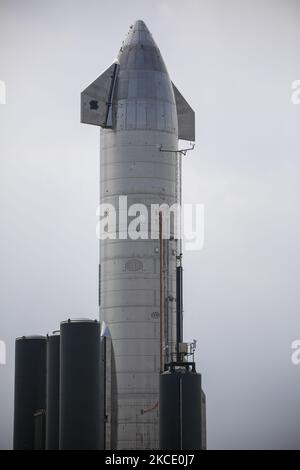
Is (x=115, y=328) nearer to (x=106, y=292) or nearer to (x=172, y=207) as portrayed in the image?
(x=106, y=292)

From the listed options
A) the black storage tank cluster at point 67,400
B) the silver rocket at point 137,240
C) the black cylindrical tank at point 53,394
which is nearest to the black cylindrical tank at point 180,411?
the black storage tank cluster at point 67,400

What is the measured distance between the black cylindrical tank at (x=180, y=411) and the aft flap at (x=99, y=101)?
871 inches

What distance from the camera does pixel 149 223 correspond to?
111438mm

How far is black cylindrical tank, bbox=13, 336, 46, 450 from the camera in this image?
357 feet

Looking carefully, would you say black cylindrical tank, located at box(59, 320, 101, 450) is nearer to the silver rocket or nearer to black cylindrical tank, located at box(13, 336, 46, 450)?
the silver rocket

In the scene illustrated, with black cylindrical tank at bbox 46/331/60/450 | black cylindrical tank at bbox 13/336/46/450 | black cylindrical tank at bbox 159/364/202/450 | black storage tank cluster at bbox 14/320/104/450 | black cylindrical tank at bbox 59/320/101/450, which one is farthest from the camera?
black cylindrical tank at bbox 13/336/46/450

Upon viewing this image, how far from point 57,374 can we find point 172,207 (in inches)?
619

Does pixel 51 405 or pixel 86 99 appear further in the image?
pixel 86 99

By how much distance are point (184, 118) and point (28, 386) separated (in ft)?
79.1

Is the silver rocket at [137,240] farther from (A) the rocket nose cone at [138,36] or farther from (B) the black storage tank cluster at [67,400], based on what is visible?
(B) the black storage tank cluster at [67,400]

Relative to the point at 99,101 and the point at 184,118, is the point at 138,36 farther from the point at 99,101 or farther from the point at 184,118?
the point at 184,118

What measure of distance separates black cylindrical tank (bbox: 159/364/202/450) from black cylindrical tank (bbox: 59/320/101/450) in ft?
14.8

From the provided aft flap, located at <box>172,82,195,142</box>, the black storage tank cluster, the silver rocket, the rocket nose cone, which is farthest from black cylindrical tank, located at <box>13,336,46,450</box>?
the rocket nose cone
